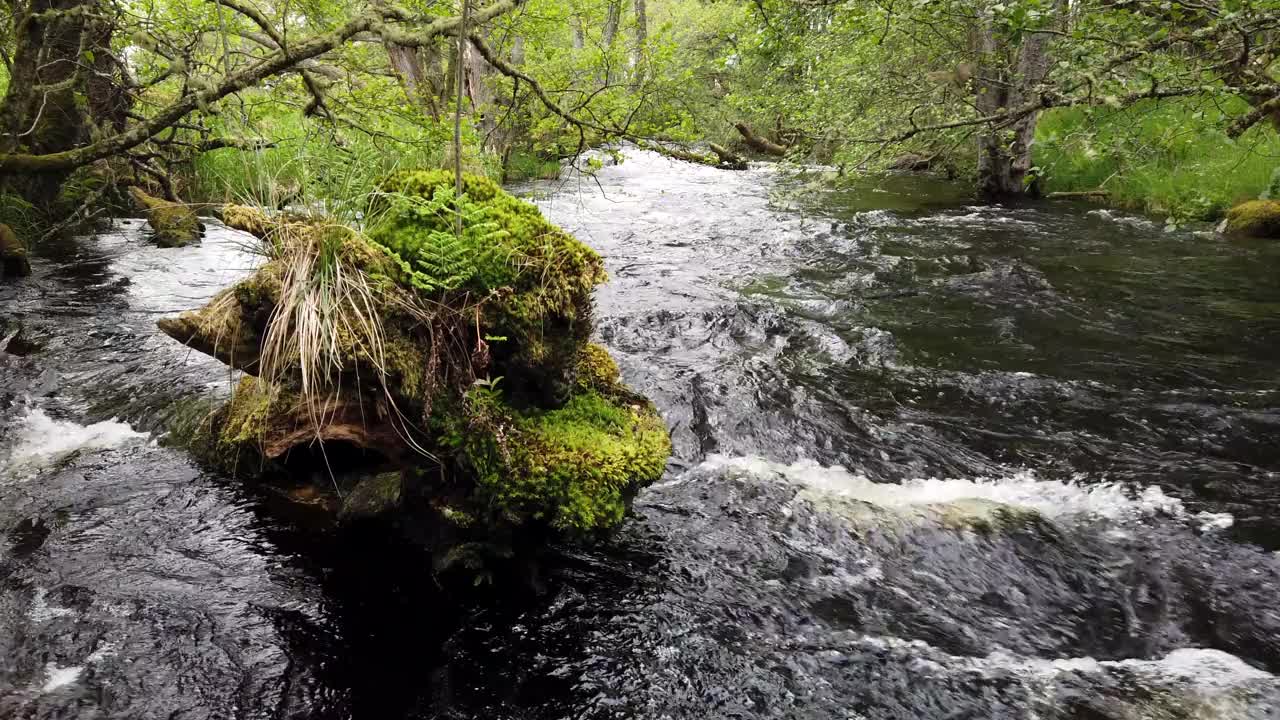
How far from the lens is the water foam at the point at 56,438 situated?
496 cm

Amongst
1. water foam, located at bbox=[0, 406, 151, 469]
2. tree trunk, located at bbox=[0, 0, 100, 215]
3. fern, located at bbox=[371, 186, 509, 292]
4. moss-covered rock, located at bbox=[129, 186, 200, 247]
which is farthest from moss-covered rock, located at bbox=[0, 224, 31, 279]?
fern, located at bbox=[371, 186, 509, 292]

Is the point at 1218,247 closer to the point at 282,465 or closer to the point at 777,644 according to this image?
the point at 777,644

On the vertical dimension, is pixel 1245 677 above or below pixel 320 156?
below

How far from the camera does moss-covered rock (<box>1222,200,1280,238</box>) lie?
35.8 ft

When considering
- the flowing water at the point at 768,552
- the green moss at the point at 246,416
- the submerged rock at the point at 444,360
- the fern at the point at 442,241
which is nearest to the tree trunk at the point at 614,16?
the flowing water at the point at 768,552

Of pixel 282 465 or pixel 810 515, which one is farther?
pixel 810 515

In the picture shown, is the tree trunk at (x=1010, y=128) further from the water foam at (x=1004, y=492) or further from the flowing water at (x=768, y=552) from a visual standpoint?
the water foam at (x=1004, y=492)

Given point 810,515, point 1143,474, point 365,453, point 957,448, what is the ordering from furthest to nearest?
point 957,448 < point 1143,474 < point 810,515 < point 365,453

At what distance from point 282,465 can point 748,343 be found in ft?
16.3

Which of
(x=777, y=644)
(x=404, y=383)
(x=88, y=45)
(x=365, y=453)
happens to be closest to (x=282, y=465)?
(x=365, y=453)

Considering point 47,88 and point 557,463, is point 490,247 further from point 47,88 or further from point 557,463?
point 47,88

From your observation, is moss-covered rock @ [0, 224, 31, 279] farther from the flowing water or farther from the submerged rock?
the submerged rock

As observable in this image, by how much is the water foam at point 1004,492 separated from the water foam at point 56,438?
4.40 metres

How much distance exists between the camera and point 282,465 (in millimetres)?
4215
